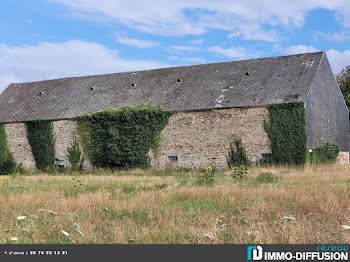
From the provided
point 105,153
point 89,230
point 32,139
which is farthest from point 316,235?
point 32,139

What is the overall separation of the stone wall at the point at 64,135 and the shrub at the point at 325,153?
13.7 m

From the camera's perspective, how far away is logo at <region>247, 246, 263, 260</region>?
4.50 metres

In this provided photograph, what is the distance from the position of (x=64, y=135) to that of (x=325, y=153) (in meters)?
16.3

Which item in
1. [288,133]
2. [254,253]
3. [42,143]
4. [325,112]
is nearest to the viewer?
[254,253]

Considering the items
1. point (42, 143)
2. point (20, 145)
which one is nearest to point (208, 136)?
point (42, 143)

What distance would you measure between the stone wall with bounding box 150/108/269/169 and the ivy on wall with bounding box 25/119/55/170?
6.98m

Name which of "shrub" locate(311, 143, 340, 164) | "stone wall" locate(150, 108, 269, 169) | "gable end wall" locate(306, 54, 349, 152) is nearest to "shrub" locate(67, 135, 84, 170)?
"stone wall" locate(150, 108, 269, 169)

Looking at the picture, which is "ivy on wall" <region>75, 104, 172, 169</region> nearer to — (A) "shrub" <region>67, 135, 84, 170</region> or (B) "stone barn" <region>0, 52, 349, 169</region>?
(B) "stone barn" <region>0, 52, 349, 169</region>

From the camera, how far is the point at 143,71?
96.6 ft

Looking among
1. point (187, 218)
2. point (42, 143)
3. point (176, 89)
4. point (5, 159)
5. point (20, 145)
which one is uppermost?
point (176, 89)

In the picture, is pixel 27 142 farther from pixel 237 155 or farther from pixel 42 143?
pixel 237 155

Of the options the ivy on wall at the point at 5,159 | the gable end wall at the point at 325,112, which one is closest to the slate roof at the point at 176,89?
the gable end wall at the point at 325,112

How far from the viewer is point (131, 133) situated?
23.8m

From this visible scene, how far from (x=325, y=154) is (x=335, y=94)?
5252 mm
